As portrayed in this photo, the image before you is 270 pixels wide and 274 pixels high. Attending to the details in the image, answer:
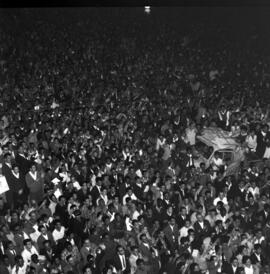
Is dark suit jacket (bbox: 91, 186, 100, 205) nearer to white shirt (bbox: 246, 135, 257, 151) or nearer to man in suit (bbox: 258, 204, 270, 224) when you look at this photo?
man in suit (bbox: 258, 204, 270, 224)

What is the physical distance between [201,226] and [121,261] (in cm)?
82

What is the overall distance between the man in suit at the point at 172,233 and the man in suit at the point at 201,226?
0.57 ft

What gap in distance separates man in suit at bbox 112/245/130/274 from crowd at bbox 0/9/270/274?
13 millimetres

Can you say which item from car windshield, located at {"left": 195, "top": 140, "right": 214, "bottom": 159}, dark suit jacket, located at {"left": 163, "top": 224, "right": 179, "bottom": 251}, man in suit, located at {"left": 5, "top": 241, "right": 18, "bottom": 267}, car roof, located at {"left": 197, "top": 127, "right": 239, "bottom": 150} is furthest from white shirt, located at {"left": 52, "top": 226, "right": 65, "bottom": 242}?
car roof, located at {"left": 197, "top": 127, "right": 239, "bottom": 150}

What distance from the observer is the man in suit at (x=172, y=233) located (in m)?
5.65

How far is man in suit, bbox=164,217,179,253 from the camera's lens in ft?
18.5

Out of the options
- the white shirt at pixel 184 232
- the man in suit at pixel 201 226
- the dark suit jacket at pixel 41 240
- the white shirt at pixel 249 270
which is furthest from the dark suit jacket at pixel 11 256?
the white shirt at pixel 249 270

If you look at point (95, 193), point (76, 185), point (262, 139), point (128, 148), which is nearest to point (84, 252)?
point (95, 193)

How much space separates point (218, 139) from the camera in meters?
7.77

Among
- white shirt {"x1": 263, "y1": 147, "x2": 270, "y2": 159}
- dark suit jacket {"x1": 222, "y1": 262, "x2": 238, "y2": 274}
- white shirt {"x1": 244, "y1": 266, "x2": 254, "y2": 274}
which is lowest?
white shirt {"x1": 244, "y1": 266, "x2": 254, "y2": 274}

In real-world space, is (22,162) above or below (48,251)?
above

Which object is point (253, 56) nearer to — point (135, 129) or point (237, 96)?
point (237, 96)

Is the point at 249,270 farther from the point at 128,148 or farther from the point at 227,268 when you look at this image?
the point at 128,148

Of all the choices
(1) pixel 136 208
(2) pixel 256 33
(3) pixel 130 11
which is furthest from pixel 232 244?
(3) pixel 130 11
